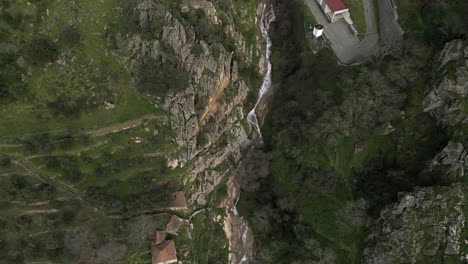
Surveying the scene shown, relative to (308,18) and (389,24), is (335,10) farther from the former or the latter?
(389,24)

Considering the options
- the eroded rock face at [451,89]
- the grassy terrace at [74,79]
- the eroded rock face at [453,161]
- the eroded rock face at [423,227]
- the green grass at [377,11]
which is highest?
the grassy terrace at [74,79]

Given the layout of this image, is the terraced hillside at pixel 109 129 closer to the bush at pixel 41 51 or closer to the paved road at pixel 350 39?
the bush at pixel 41 51

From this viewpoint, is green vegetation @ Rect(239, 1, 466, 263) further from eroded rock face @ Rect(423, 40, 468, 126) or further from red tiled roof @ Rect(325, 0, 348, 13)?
red tiled roof @ Rect(325, 0, 348, 13)

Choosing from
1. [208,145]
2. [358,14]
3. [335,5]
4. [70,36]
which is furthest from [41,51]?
[358,14]

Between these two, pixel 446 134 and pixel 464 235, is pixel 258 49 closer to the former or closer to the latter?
pixel 446 134

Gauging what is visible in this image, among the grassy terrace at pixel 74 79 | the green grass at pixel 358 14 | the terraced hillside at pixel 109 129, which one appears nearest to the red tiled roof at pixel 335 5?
the green grass at pixel 358 14

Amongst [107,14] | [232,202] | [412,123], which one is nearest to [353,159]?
[412,123]

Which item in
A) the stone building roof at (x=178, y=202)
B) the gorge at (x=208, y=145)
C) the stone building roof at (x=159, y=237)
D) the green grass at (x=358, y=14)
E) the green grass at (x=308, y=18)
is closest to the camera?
the gorge at (x=208, y=145)
